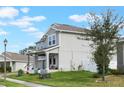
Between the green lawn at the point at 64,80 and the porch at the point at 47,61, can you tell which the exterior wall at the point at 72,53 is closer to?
the porch at the point at 47,61

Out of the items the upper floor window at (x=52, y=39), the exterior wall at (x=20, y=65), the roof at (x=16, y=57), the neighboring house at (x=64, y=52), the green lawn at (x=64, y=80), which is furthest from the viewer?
the upper floor window at (x=52, y=39)

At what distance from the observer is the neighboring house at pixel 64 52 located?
40281mm

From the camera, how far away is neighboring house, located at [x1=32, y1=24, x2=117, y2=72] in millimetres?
40281

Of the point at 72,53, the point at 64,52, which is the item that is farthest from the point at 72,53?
the point at 64,52

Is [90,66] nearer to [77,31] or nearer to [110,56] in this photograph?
[77,31]

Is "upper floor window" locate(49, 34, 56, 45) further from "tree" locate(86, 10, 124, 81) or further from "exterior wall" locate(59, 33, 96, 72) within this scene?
"tree" locate(86, 10, 124, 81)

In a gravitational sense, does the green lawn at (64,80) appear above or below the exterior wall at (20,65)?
below

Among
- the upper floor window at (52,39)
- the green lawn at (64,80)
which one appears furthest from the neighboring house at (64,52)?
the green lawn at (64,80)

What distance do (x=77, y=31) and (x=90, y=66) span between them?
166 inches

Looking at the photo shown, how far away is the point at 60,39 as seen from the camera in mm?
40594

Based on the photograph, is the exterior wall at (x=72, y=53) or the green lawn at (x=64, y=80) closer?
the green lawn at (x=64, y=80)

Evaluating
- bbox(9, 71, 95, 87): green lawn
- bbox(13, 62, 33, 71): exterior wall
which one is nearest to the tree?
bbox(9, 71, 95, 87): green lawn

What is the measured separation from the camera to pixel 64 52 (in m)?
40.8
